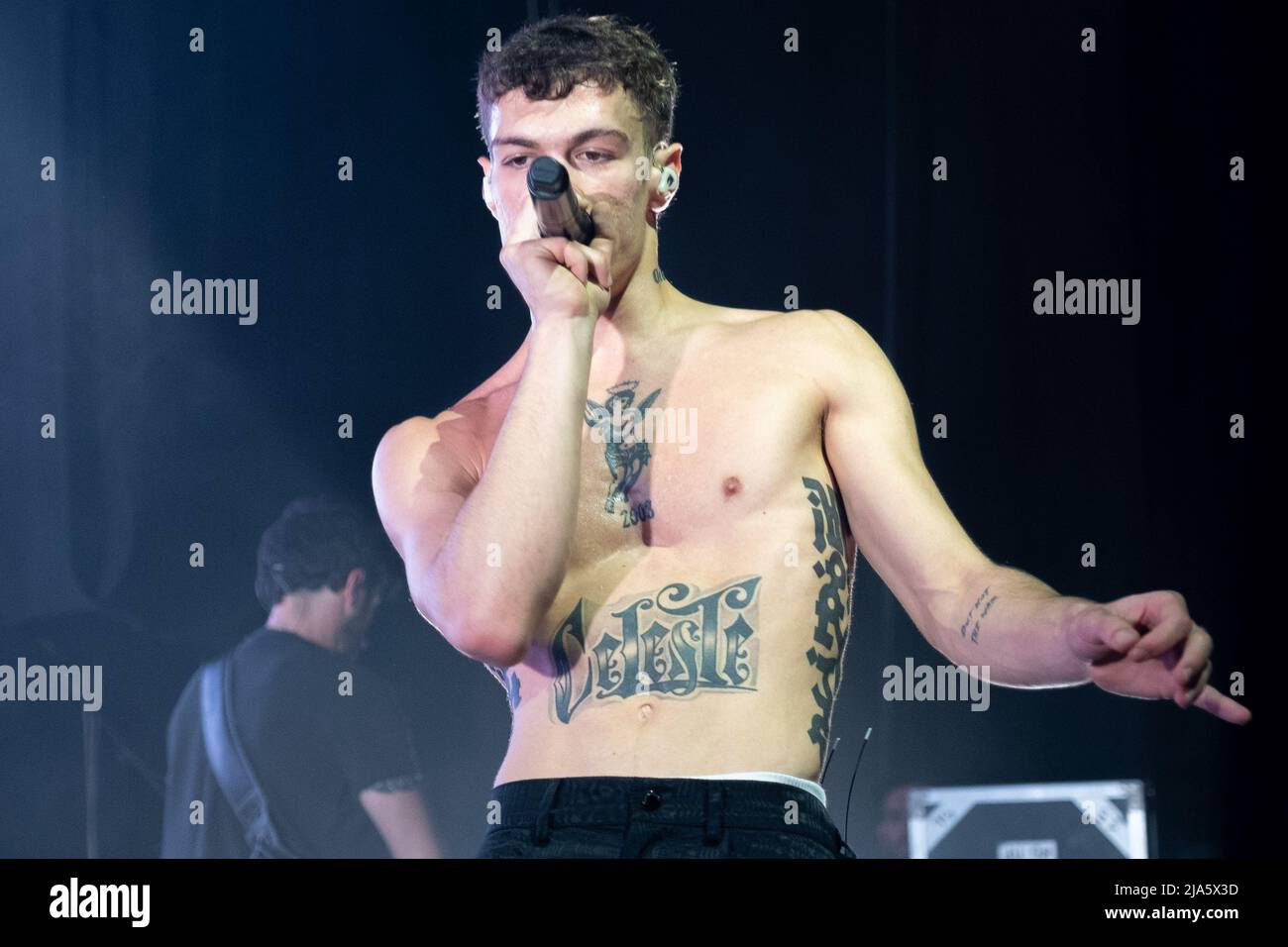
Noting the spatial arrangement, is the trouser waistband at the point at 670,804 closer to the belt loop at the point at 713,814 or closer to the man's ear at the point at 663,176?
the belt loop at the point at 713,814

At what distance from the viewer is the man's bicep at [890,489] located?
175cm

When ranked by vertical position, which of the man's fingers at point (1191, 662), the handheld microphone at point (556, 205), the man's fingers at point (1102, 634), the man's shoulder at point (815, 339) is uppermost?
the handheld microphone at point (556, 205)

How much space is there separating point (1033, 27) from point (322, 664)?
1752mm

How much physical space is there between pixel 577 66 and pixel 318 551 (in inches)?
53.4

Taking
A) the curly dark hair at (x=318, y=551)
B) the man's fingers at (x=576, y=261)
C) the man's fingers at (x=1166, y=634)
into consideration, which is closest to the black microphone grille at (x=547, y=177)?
the man's fingers at (x=576, y=261)

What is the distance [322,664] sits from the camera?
2.95m

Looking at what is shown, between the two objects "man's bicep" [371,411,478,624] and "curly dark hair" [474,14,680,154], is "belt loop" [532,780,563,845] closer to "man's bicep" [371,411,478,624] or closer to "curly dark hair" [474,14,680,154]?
"man's bicep" [371,411,478,624]

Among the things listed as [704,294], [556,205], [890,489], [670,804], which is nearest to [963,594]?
[890,489]

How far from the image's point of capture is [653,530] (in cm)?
183

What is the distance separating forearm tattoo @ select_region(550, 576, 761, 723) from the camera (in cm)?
172

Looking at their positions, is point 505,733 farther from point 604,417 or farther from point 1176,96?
point 1176,96

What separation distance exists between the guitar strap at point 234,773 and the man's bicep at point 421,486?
1.10 meters

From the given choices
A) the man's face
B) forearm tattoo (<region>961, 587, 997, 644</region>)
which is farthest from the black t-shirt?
forearm tattoo (<region>961, 587, 997, 644</region>)
